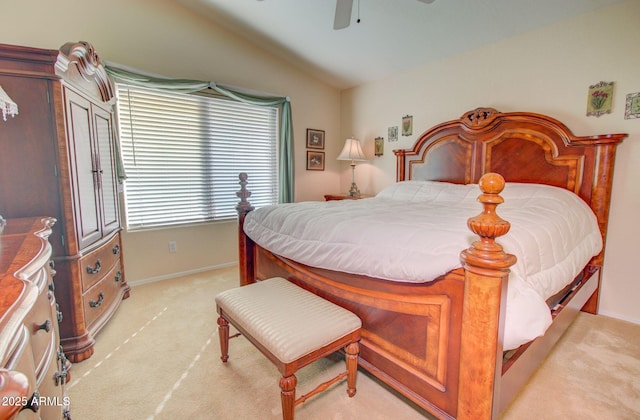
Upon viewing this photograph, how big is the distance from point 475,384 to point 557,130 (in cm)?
240

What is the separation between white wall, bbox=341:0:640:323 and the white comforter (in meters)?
0.31

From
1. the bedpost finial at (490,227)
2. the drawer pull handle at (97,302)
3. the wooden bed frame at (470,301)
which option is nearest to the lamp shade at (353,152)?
the wooden bed frame at (470,301)

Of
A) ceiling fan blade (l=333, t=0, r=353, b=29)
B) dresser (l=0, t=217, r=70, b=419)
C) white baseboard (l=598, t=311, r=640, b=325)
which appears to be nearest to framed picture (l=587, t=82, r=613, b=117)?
white baseboard (l=598, t=311, r=640, b=325)

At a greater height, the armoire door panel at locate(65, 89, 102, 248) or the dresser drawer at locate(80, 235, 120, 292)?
the armoire door panel at locate(65, 89, 102, 248)

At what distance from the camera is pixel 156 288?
9.94ft

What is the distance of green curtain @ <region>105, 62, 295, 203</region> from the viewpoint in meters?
2.80

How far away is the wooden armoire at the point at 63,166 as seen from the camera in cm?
168

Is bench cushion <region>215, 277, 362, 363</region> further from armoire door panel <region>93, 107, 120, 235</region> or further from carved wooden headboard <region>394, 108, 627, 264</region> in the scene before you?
carved wooden headboard <region>394, 108, 627, 264</region>

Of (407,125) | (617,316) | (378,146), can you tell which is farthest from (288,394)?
(378,146)

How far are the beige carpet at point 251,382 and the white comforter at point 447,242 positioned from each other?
0.57m

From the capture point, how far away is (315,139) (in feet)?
14.3

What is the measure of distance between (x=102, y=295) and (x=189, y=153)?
1710 millimetres

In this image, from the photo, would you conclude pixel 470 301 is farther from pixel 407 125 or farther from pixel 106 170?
pixel 407 125

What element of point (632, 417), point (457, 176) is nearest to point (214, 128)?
point (457, 176)
